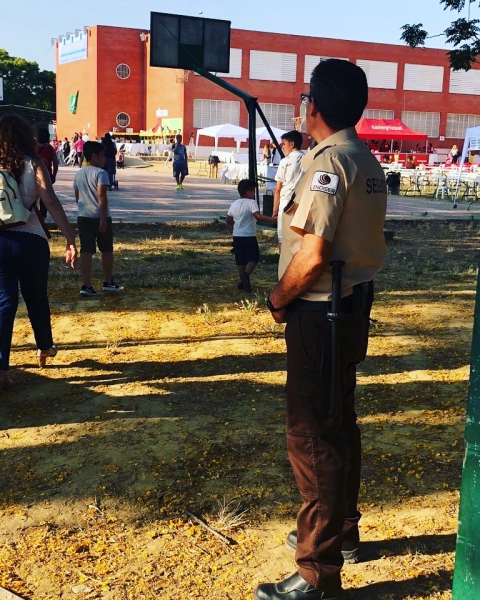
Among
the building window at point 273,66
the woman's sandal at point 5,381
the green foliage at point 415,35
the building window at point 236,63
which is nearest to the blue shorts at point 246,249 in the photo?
the woman's sandal at point 5,381

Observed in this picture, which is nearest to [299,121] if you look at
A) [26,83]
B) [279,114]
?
[279,114]

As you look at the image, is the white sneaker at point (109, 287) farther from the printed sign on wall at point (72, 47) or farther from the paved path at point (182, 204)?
the printed sign on wall at point (72, 47)

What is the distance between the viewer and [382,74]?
5884 cm

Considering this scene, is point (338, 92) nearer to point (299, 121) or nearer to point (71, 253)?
point (299, 121)

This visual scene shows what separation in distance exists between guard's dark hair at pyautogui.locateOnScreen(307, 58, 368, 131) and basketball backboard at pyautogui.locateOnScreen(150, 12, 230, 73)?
1268 cm

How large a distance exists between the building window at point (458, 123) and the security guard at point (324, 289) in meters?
62.5

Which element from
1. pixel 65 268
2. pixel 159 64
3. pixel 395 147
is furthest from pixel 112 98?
pixel 65 268

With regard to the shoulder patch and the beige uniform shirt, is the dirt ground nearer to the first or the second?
the beige uniform shirt

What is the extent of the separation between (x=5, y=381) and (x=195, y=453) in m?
1.71

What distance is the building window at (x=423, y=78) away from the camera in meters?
59.7

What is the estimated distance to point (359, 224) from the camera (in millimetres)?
2469

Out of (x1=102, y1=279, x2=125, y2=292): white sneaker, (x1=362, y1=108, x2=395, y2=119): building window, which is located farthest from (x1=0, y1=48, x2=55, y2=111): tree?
(x1=102, y1=279, x2=125, y2=292): white sneaker

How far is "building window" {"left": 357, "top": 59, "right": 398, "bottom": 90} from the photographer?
5828cm

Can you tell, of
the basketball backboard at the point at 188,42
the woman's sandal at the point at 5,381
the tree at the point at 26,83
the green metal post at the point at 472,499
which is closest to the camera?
the green metal post at the point at 472,499
